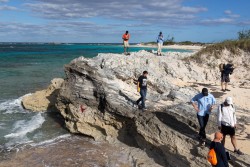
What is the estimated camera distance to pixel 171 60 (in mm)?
20656

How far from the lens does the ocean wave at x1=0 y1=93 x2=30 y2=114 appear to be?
55.5 ft

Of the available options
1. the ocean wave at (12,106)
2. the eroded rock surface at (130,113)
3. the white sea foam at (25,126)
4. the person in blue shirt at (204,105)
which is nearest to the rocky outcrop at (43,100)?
the ocean wave at (12,106)

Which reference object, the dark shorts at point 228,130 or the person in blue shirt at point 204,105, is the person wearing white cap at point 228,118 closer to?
the dark shorts at point 228,130

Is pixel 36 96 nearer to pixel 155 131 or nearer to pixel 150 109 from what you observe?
pixel 150 109

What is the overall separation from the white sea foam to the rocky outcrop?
53.4 inches

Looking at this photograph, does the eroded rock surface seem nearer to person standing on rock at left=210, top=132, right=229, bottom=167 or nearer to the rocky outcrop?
person standing on rock at left=210, top=132, right=229, bottom=167

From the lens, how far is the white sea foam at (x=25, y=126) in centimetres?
1333

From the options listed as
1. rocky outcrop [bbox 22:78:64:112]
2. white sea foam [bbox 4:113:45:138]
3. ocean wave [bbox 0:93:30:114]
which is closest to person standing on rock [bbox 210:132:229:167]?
white sea foam [bbox 4:113:45:138]

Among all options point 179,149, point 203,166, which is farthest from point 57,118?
point 203,166

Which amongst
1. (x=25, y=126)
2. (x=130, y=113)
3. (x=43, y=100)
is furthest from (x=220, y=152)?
(x=43, y=100)

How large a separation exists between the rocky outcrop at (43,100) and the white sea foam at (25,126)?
4.45 ft

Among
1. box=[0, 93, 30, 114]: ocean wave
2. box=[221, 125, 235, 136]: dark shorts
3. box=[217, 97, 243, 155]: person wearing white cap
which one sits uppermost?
box=[217, 97, 243, 155]: person wearing white cap

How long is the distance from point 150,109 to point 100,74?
303cm

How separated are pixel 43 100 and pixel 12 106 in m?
1.85
